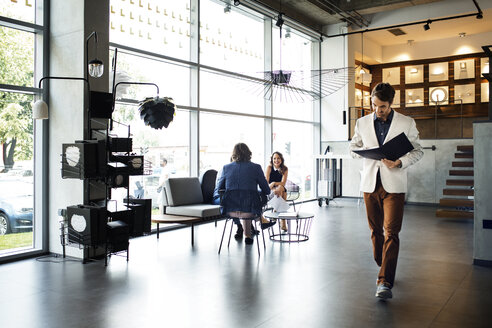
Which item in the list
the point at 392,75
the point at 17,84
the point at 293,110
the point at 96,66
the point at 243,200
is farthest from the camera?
the point at 392,75

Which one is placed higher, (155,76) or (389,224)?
(155,76)

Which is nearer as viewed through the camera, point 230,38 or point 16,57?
point 16,57

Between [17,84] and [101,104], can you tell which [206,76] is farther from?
[17,84]

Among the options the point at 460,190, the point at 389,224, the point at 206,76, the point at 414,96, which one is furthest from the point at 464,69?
the point at 389,224

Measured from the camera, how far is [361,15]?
460 inches

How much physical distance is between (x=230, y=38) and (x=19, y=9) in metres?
4.50

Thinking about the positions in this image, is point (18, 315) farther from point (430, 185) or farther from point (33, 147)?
point (430, 185)

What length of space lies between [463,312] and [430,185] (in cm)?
774

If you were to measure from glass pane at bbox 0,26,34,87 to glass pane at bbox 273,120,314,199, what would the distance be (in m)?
6.04

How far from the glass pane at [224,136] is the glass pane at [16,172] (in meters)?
3.30

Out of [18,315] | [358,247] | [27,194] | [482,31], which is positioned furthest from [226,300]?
[482,31]

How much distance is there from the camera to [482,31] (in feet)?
41.1

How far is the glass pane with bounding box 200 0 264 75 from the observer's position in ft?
27.2

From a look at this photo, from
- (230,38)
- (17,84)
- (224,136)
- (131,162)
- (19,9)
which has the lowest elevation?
(131,162)
